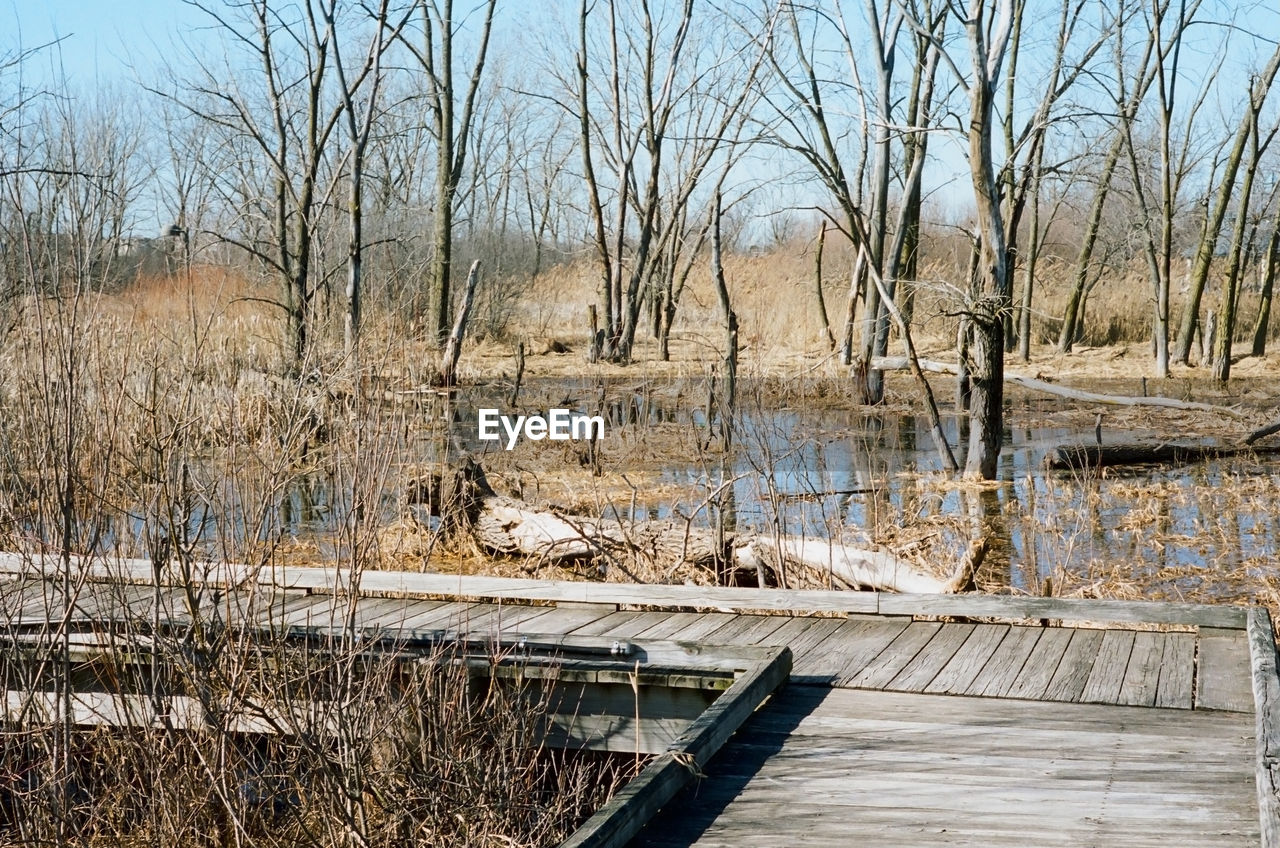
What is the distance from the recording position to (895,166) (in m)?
26.3

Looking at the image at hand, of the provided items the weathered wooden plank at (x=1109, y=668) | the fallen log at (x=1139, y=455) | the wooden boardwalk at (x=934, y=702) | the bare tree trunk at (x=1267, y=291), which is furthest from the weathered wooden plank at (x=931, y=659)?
the bare tree trunk at (x=1267, y=291)

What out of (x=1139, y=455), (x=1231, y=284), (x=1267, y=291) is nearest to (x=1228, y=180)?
(x=1231, y=284)

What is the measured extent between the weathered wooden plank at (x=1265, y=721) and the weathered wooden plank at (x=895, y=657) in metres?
1.31

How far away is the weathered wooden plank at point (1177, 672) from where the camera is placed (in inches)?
194

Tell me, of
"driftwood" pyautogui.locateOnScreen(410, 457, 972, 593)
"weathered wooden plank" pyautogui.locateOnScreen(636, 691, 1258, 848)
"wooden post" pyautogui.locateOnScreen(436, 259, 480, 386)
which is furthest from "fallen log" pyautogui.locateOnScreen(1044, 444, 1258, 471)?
"weathered wooden plank" pyautogui.locateOnScreen(636, 691, 1258, 848)

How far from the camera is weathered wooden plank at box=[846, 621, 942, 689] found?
524 centimetres

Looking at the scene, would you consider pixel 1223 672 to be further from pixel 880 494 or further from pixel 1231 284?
pixel 1231 284

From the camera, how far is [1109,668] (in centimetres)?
534

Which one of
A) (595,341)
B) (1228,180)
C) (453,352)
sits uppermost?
(1228,180)

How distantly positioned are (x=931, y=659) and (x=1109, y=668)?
70 centimetres

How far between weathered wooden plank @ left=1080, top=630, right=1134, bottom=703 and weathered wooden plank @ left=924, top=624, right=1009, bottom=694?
0.42 metres

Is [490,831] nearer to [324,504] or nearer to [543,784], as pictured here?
[543,784]

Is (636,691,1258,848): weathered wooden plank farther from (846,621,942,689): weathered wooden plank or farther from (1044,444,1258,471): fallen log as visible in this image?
(1044,444,1258,471): fallen log

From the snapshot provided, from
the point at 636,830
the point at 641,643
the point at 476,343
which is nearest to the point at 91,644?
the point at 641,643
